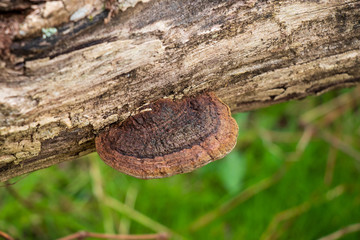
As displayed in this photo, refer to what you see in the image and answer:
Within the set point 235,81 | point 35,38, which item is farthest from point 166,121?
point 35,38

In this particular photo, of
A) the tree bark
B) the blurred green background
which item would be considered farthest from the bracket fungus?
the blurred green background

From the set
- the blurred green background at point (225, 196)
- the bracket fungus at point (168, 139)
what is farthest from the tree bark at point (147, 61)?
the blurred green background at point (225, 196)

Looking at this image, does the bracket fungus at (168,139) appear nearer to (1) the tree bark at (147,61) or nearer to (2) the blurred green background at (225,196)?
(1) the tree bark at (147,61)

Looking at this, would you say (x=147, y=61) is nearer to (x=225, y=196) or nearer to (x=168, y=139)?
(x=168, y=139)

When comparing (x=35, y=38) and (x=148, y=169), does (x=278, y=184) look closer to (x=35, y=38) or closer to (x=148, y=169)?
(x=148, y=169)

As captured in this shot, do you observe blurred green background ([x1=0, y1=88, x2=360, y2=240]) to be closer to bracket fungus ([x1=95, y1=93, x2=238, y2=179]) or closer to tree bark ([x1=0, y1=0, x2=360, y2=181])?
tree bark ([x1=0, y1=0, x2=360, y2=181])

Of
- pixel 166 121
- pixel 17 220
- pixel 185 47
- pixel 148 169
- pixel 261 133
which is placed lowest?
pixel 261 133

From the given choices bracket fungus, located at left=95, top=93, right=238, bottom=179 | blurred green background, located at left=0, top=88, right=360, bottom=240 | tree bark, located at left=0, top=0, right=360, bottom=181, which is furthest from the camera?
blurred green background, located at left=0, top=88, right=360, bottom=240
